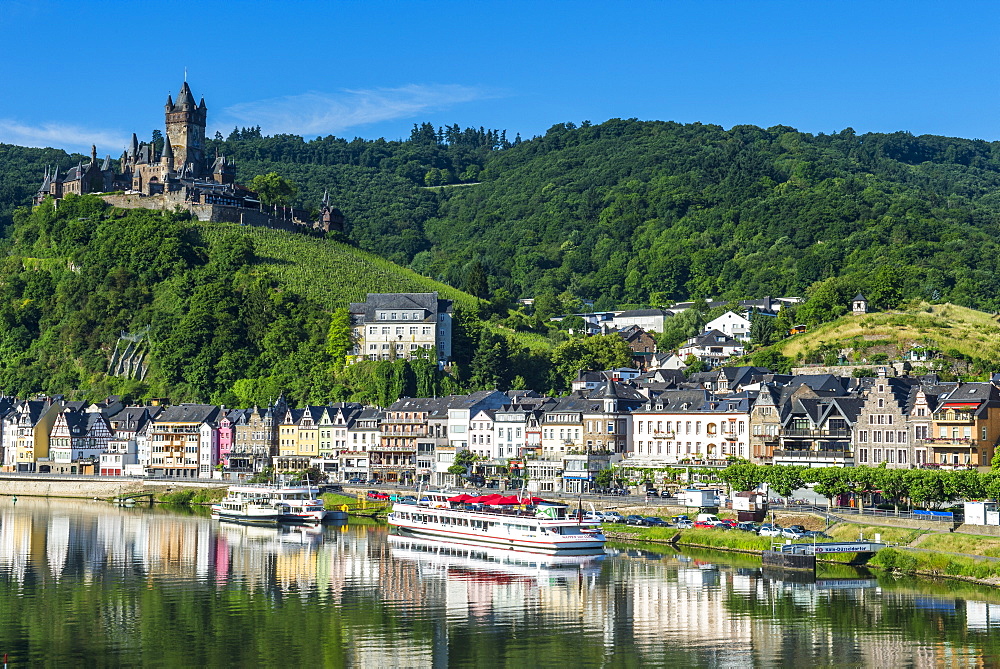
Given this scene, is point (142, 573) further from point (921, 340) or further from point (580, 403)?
point (921, 340)

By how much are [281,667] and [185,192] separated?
137m

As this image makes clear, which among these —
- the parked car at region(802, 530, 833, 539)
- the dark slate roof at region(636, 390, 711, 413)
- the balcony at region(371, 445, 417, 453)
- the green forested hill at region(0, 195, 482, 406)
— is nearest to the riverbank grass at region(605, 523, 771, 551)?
the parked car at region(802, 530, 833, 539)

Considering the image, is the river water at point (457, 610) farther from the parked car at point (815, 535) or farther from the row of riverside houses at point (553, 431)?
the row of riverside houses at point (553, 431)

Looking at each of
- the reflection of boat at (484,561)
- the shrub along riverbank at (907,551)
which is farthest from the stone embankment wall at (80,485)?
the shrub along riverbank at (907,551)

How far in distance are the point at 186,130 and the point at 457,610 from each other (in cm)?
14627

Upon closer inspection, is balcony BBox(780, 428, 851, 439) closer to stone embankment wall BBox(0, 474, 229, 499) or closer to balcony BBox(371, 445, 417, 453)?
balcony BBox(371, 445, 417, 453)

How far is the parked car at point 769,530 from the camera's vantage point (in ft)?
245

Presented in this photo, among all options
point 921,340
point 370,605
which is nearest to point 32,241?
point 921,340

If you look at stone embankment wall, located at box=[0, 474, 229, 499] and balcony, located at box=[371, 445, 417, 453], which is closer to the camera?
stone embankment wall, located at box=[0, 474, 229, 499]

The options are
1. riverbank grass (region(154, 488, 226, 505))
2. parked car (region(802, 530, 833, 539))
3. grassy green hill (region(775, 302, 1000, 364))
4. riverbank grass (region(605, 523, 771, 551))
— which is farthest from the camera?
grassy green hill (region(775, 302, 1000, 364))

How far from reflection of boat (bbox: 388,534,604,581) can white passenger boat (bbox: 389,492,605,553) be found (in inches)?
21.9

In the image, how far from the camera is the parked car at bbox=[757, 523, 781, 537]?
74.8m

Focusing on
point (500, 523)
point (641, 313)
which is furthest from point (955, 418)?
point (641, 313)

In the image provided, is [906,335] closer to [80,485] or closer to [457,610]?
[80,485]
